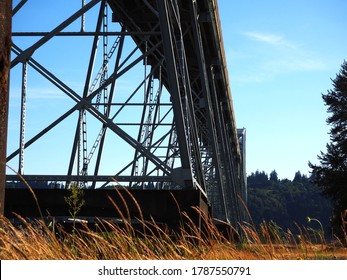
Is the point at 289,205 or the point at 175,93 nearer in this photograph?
the point at 175,93

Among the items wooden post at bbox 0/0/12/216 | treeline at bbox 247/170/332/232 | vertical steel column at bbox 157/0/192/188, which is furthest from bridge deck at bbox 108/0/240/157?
treeline at bbox 247/170/332/232

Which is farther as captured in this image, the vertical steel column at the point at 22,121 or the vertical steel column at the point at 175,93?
the vertical steel column at the point at 22,121

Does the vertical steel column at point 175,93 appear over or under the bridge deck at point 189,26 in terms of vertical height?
under

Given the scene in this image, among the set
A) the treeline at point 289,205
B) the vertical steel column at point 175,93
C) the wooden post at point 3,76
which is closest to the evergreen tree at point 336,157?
the vertical steel column at point 175,93

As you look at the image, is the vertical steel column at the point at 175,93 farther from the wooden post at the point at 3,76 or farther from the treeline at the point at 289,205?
the treeline at the point at 289,205

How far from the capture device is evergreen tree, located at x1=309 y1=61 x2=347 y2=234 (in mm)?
36750

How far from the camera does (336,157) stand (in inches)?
1548

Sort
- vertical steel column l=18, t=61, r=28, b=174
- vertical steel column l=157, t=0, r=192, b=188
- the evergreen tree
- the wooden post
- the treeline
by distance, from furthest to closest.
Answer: the treeline → the evergreen tree → vertical steel column l=18, t=61, r=28, b=174 → vertical steel column l=157, t=0, r=192, b=188 → the wooden post

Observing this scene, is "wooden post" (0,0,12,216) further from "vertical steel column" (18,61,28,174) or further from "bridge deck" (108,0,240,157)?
"bridge deck" (108,0,240,157)

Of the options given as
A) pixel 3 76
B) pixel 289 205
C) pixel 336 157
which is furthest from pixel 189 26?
pixel 289 205

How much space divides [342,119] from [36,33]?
94.1ft

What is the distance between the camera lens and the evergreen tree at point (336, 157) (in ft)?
121

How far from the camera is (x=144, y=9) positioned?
65.1ft

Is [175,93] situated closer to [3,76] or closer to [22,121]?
[22,121]
